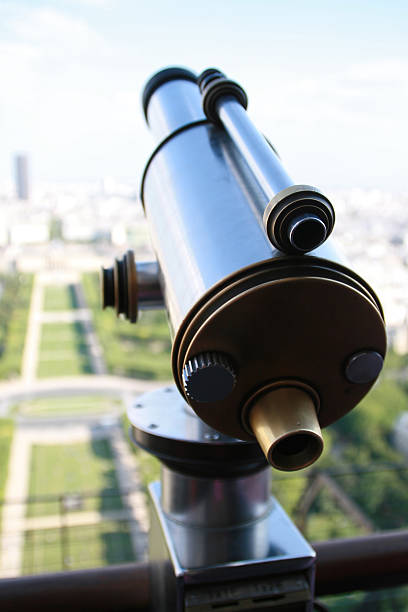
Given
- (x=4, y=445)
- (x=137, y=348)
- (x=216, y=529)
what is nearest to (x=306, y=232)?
(x=216, y=529)

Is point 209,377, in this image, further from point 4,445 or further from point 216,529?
point 4,445

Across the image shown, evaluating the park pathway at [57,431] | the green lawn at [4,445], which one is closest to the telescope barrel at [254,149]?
the park pathway at [57,431]

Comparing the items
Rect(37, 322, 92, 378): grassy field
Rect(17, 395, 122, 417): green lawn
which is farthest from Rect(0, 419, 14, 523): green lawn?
Rect(37, 322, 92, 378): grassy field

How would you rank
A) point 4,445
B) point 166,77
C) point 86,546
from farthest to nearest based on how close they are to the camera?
point 4,445 < point 86,546 < point 166,77

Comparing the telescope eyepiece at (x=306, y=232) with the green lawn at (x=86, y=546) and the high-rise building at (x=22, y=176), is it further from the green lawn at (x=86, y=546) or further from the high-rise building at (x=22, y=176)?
the high-rise building at (x=22, y=176)

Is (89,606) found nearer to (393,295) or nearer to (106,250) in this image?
(393,295)

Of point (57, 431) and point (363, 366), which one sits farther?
point (57, 431)

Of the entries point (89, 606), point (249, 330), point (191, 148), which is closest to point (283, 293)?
point (249, 330)
